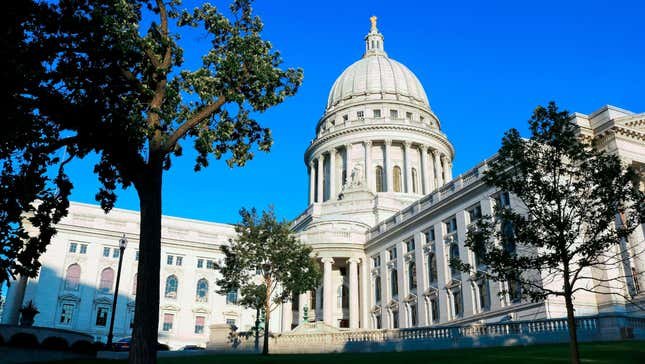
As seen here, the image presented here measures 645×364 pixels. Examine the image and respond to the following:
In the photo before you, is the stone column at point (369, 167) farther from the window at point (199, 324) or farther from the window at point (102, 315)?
the window at point (102, 315)

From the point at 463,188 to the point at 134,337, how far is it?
134 ft

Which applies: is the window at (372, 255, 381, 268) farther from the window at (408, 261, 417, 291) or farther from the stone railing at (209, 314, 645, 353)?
the stone railing at (209, 314, 645, 353)

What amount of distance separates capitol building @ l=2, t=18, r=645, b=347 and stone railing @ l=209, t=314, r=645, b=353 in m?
10.2

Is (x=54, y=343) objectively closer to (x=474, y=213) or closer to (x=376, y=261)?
(x=474, y=213)

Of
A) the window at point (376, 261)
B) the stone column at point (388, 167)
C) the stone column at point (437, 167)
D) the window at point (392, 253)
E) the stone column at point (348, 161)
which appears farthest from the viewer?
the stone column at point (437, 167)

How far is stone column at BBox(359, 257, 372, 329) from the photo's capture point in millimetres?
64062

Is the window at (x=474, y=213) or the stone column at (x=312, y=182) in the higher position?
the stone column at (x=312, y=182)

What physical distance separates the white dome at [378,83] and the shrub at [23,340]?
71.4 m

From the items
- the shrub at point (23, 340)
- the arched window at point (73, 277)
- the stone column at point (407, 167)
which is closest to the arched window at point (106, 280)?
→ the arched window at point (73, 277)

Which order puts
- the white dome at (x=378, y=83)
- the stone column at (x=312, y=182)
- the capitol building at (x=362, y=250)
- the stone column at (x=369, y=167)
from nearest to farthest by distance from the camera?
the capitol building at (x=362, y=250)
the stone column at (x=369, y=167)
the stone column at (x=312, y=182)
the white dome at (x=378, y=83)

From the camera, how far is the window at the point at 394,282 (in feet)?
201

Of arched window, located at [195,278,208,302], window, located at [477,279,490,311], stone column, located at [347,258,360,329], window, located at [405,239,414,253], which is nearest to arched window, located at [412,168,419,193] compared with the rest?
stone column, located at [347,258,360,329]

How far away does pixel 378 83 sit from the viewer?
9925 cm

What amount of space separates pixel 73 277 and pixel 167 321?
39.9 ft
